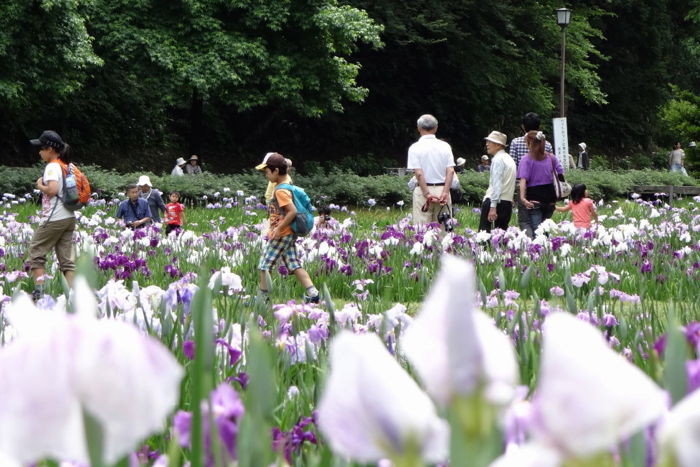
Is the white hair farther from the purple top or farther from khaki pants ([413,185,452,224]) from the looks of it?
the purple top

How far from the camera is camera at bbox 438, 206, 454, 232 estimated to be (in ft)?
27.6

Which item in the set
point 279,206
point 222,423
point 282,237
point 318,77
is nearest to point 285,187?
point 279,206

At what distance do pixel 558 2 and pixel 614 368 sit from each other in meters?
34.2

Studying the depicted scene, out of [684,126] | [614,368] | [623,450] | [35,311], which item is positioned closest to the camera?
[614,368]

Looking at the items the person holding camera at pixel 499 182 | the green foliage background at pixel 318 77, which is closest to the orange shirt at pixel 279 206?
the person holding camera at pixel 499 182

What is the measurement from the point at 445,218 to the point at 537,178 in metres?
0.93

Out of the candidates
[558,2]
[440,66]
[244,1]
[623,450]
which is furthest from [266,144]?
[623,450]

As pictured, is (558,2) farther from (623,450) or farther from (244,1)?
(623,450)

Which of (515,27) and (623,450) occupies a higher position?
(515,27)

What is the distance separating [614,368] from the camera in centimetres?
40

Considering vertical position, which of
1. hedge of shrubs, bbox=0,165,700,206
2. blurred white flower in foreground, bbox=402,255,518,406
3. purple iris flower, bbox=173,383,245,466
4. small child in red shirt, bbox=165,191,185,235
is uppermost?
blurred white flower in foreground, bbox=402,255,518,406

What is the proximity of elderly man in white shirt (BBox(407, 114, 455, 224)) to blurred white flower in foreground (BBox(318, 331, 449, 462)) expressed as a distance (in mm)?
7886

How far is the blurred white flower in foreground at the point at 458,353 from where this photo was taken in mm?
425

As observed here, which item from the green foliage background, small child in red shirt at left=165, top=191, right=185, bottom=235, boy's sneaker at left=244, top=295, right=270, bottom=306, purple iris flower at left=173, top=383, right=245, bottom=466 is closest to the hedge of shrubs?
the green foliage background
